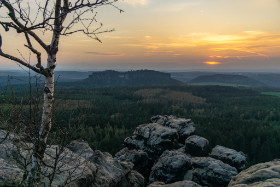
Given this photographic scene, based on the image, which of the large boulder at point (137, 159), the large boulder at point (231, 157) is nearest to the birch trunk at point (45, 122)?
the large boulder at point (137, 159)

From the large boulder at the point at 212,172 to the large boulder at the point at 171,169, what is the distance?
2.89 meters

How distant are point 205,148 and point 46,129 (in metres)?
39.0

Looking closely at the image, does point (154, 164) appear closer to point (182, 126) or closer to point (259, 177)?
point (182, 126)

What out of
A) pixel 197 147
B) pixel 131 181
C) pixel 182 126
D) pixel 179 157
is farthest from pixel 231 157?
pixel 131 181

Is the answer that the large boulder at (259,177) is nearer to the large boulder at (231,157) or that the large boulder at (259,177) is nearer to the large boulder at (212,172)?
the large boulder at (212,172)

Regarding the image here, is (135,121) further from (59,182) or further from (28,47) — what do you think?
(28,47)

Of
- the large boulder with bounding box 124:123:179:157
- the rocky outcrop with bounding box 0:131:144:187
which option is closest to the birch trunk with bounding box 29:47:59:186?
the rocky outcrop with bounding box 0:131:144:187

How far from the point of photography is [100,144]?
72.1m

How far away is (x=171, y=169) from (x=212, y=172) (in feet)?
22.6

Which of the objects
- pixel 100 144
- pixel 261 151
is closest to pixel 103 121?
pixel 100 144

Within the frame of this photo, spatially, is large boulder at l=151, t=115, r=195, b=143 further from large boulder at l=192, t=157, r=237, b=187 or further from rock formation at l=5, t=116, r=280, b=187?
large boulder at l=192, t=157, r=237, b=187

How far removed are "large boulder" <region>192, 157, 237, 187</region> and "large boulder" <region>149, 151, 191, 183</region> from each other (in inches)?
114

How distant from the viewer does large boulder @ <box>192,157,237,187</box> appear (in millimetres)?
32062

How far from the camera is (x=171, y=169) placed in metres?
36.8
